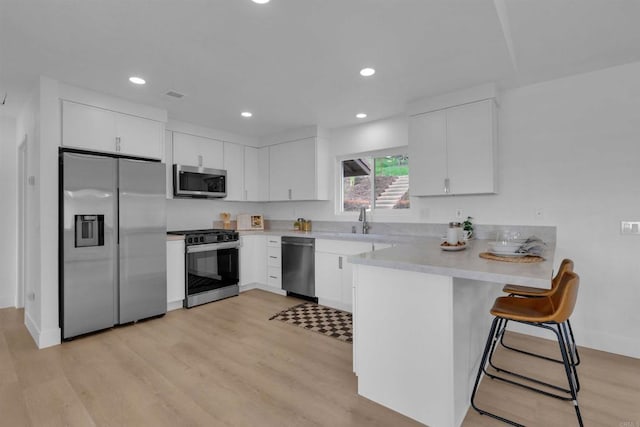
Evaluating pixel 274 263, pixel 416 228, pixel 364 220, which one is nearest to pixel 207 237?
pixel 274 263

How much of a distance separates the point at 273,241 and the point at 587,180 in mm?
3608

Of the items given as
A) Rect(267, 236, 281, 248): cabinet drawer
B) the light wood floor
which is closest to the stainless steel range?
Rect(267, 236, 281, 248): cabinet drawer

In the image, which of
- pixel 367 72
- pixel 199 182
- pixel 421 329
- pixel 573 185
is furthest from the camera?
pixel 199 182

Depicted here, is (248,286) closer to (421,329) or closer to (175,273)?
(175,273)

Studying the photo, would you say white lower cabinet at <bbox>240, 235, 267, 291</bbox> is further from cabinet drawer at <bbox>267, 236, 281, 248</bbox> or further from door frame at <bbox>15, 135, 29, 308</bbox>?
door frame at <bbox>15, 135, 29, 308</bbox>

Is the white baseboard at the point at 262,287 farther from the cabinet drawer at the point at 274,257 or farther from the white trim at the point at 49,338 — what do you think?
the white trim at the point at 49,338

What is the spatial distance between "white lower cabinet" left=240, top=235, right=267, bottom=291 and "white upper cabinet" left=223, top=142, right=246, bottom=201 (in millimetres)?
753

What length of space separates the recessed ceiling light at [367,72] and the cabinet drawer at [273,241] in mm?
2534

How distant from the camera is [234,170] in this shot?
15.7ft

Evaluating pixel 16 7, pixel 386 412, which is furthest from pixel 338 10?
pixel 386 412

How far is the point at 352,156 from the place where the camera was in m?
4.45

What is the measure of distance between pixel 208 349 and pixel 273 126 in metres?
3.01

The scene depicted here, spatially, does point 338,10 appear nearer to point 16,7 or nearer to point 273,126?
point 16,7

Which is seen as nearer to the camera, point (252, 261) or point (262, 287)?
point (252, 261)
